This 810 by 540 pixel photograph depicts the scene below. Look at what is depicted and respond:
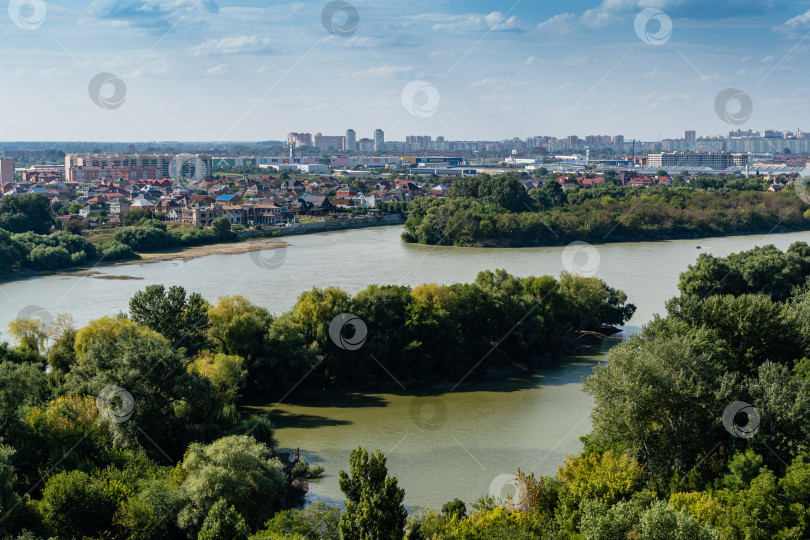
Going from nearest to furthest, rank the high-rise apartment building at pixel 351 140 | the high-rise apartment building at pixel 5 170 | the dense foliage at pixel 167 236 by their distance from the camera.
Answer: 1. the dense foliage at pixel 167 236
2. the high-rise apartment building at pixel 5 170
3. the high-rise apartment building at pixel 351 140

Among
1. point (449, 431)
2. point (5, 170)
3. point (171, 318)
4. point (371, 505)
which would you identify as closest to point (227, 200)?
point (5, 170)

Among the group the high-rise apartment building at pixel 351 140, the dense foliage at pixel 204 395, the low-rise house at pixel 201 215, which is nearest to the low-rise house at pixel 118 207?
the low-rise house at pixel 201 215

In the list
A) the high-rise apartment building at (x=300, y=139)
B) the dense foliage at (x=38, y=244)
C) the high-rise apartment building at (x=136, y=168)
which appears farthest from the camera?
the high-rise apartment building at (x=300, y=139)

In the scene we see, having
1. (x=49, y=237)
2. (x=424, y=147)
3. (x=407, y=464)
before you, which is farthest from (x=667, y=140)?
(x=407, y=464)

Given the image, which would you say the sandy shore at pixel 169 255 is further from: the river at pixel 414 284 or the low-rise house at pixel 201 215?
the low-rise house at pixel 201 215

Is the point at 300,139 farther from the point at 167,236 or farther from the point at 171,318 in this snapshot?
the point at 171,318

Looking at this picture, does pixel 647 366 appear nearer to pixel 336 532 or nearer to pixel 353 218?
pixel 336 532
